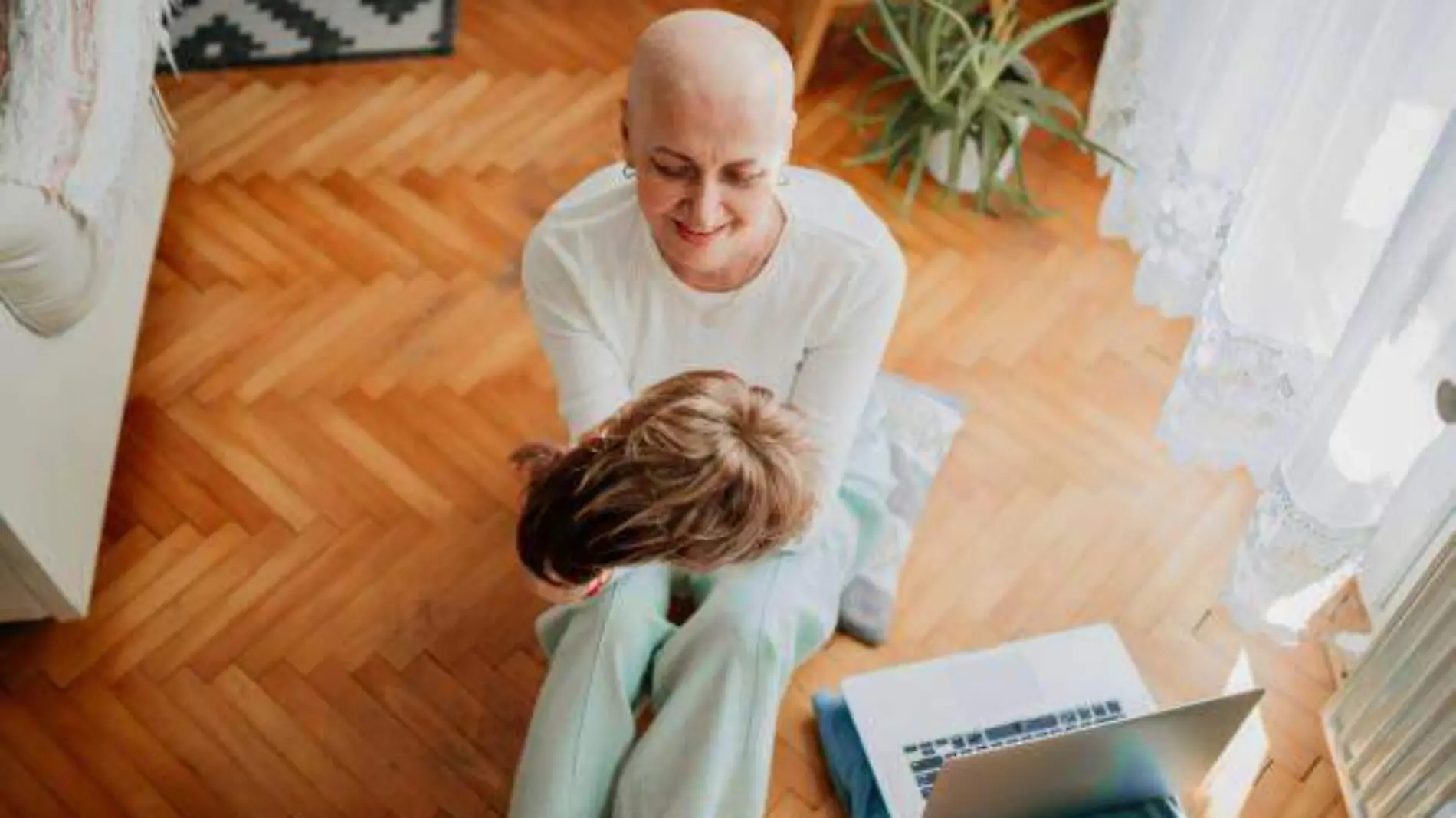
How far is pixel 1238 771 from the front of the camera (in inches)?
64.4

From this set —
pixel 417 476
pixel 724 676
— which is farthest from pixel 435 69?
pixel 724 676

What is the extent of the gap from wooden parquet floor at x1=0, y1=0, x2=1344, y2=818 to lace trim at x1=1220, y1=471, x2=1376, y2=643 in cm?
7

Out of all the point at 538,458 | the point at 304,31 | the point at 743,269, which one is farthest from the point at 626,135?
the point at 304,31

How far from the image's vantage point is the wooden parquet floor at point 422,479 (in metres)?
1.65

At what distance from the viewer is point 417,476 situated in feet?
6.15

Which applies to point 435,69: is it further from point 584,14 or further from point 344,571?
point 344,571

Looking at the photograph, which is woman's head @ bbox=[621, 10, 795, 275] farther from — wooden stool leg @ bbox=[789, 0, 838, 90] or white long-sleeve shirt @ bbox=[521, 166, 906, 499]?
wooden stool leg @ bbox=[789, 0, 838, 90]

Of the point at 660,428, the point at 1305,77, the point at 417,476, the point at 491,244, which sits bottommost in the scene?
the point at 417,476

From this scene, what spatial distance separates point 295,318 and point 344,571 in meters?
0.44

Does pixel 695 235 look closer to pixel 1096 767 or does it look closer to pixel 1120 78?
pixel 1096 767

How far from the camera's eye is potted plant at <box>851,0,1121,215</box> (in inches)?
78.9

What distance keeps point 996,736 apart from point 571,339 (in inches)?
26.7

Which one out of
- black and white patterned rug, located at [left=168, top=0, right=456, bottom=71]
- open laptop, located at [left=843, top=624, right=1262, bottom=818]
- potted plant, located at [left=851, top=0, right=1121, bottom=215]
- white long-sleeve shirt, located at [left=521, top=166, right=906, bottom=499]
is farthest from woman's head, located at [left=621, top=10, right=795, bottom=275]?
black and white patterned rug, located at [left=168, top=0, right=456, bottom=71]

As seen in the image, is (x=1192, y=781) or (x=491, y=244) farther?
(x=491, y=244)
